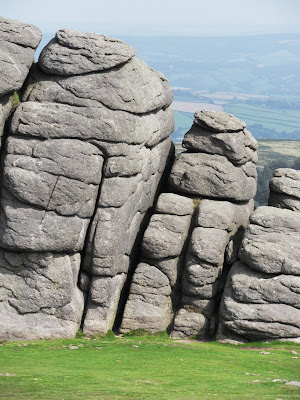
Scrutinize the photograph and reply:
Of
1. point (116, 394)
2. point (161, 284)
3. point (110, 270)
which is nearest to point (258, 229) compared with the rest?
point (161, 284)

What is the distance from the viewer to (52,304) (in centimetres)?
4959

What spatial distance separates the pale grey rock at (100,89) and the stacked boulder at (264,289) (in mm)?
14412

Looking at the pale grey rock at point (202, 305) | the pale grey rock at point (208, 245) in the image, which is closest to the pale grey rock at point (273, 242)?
the pale grey rock at point (208, 245)

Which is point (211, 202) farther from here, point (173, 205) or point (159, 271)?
point (159, 271)

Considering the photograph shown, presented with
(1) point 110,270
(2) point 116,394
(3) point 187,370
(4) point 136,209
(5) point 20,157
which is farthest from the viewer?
(4) point 136,209

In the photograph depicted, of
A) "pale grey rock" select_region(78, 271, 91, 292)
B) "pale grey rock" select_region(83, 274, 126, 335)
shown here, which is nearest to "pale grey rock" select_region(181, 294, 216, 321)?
"pale grey rock" select_region(83, 274, 126, 335)

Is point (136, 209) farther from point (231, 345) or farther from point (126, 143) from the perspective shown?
point (231, 345)

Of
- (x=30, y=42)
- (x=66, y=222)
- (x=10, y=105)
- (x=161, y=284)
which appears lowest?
(x=161, y=284)

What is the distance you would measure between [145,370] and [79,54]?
74.2 feet

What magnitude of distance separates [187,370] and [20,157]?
61.1 ft

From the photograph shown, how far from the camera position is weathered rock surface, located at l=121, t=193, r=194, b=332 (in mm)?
54156

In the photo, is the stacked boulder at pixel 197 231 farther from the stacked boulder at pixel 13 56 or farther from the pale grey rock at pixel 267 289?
the stacked boulder at pixel 13 56

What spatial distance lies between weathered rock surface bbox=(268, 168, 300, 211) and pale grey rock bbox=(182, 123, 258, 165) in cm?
297

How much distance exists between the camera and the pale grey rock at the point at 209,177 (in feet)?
188
